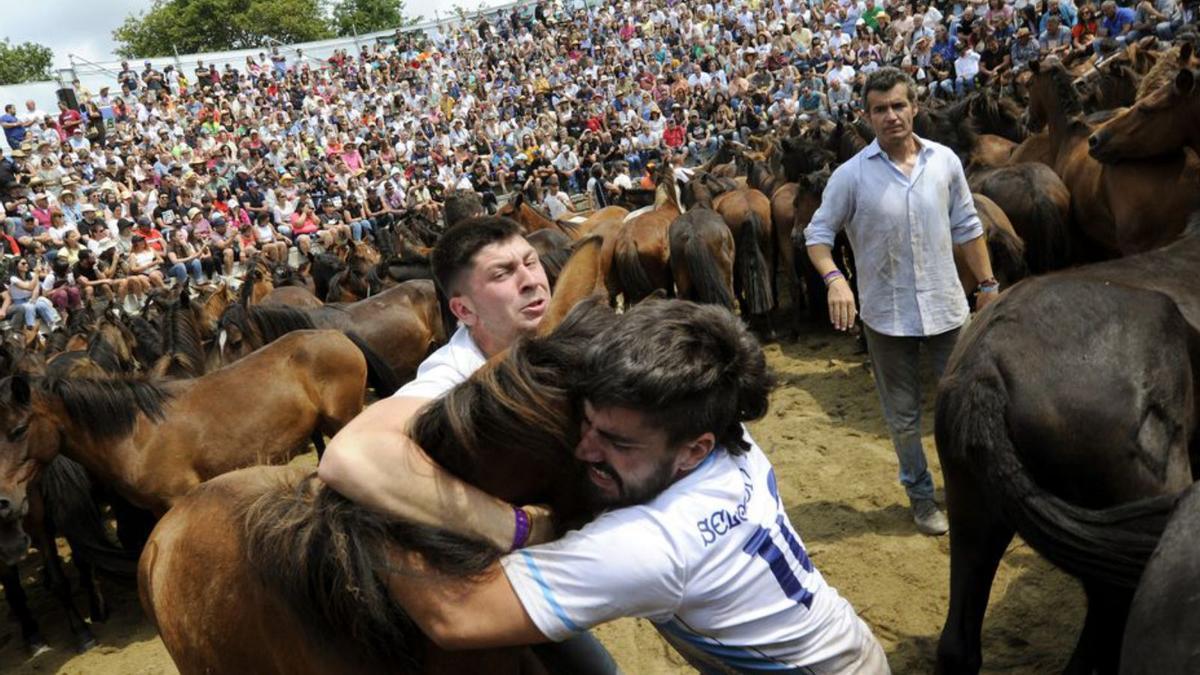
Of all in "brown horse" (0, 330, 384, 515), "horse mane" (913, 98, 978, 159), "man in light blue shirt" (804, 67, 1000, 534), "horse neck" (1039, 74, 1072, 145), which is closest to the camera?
"man in light blue shirt" (804, 67, 1000, 534)

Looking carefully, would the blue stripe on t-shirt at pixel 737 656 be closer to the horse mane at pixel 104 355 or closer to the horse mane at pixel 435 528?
the horse mane at pixel 435 528

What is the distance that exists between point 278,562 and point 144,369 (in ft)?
21.0

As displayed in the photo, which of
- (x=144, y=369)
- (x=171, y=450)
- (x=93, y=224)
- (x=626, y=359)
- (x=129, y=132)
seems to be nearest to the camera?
(x=626, y=359)

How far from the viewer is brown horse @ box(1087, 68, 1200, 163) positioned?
4555mm

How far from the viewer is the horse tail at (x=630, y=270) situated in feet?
28.1

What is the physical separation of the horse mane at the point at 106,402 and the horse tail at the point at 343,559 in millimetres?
3734

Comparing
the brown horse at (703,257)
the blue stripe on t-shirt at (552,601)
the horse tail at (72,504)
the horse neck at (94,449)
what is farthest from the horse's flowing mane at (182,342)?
the blue stripe on t-shirt at (552,601)

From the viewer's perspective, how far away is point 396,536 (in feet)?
4.71

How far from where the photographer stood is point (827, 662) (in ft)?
5.21

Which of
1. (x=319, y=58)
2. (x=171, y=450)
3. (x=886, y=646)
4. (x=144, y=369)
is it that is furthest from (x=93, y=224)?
(x=319, y=58)

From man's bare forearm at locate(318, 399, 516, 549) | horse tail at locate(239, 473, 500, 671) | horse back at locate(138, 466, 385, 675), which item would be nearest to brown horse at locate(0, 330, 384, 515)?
horse back at locate(138, 466, 385, 675)

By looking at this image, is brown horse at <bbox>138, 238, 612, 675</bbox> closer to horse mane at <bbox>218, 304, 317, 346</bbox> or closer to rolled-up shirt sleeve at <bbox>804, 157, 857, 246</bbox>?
rolled-up shirt sleeve at <bbox>804, 157, 857, 246</bbox>

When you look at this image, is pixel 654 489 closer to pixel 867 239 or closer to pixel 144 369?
pixel 867 239

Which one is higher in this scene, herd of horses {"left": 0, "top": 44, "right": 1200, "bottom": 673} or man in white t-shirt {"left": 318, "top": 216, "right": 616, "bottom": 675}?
man in white t-shirt {"left": 318, "top": 216, "right": 616, "bottom": 675}
